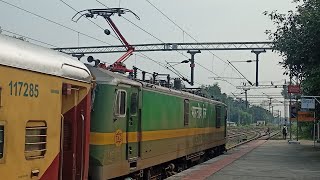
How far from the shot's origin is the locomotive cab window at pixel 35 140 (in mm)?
6219

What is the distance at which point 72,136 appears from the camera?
7.72 meters

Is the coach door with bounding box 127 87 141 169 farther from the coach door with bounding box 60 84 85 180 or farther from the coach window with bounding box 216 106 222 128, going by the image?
the coach window with bounding box 216 106 222 128

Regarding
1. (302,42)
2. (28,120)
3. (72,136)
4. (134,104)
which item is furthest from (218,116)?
(28,120)

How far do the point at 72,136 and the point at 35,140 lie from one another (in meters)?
1.32

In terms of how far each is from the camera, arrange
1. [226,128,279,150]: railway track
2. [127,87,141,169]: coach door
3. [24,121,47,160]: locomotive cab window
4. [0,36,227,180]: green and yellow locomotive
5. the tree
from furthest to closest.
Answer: [226,128,279,150]: railway track
the tree
[127,87,141,169]: coach door
[24,121,47,160]: locomotive cab window
[0,36,227,180]: green and yellow locomotive

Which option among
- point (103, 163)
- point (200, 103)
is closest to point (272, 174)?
point (200, 103)

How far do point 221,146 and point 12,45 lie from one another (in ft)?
71.6

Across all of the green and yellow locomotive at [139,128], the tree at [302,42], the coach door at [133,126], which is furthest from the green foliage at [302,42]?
the coach door at [133,126]

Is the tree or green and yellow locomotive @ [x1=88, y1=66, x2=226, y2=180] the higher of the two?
the tree

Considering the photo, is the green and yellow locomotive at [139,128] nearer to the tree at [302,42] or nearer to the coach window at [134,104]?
the coach window at [134,104]

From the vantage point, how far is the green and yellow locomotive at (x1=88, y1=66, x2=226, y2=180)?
935cm

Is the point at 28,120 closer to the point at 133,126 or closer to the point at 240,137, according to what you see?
the point at 133,126

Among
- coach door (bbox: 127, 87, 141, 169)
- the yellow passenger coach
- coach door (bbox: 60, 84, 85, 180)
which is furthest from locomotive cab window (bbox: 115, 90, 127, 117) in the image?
coach door (bbox: 60, 84, 85, 180)

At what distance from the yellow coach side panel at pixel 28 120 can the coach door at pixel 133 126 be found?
12.4 feet
